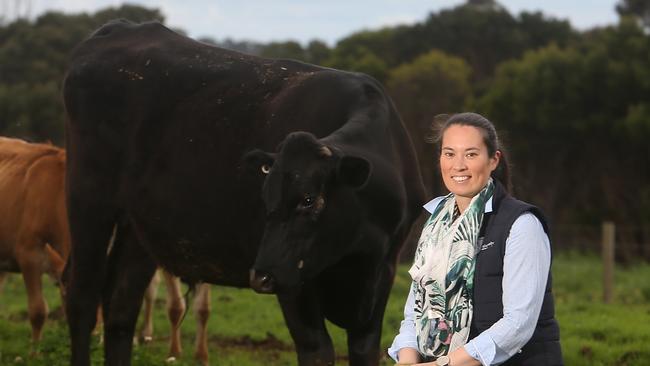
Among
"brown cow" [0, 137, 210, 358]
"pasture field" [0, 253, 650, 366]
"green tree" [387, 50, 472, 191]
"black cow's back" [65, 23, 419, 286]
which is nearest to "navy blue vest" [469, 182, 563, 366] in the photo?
"black cow's back" [65, 23, 419, 286]

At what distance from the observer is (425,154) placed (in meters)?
35.6

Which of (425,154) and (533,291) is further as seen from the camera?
(425,154)

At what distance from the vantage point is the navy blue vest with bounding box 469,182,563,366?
3709mm

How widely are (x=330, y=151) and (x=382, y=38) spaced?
44.4 meters

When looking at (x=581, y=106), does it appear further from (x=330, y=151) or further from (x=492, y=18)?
(x=330, y=151)

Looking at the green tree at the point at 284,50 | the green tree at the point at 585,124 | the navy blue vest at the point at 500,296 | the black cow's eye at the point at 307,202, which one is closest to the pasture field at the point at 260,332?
the black cow's eye at the point at 307,202

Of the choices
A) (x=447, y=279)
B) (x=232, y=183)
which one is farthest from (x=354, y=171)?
(x=447, y=279)

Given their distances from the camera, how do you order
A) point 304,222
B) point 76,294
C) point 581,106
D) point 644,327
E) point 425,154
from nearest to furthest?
point 304,222 → point 76,294 → point 644,327 → point 581,106 → point 425,154

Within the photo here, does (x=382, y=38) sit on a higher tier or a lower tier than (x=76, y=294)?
higher

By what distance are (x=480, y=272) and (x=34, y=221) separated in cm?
809

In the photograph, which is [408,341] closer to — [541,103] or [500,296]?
[500,296]

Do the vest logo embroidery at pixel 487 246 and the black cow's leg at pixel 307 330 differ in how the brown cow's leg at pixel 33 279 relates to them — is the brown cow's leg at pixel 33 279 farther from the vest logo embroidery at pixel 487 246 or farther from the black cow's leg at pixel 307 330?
the vest logo embroidery at pixel 487 246

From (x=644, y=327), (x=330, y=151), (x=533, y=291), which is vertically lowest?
(x=644, y=327)

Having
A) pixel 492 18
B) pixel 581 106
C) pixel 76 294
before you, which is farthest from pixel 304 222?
pixel 492 18
